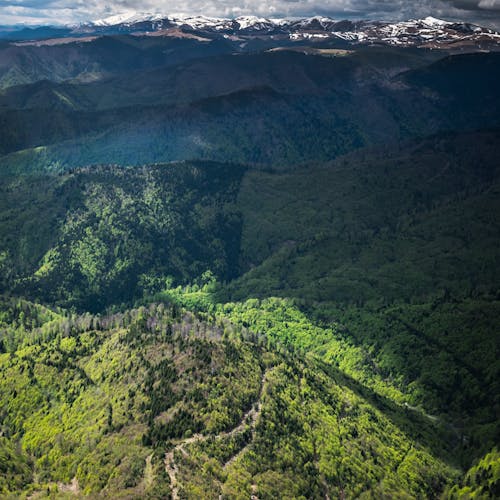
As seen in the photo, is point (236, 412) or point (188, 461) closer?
point (188, 461)

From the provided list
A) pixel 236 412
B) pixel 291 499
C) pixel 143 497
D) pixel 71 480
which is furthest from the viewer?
pixel 236 412

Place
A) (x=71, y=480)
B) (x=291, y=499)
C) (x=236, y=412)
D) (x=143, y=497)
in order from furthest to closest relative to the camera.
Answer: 1. (x=236, y=412)
2. (x=71, y=480)
3. (x=291, y=499)
4. (x=143, y=497)

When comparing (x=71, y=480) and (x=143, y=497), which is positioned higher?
(x=143, y=497)

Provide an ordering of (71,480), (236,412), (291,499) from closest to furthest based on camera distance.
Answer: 1. (291,499)
2. (71,480)
3. (236,412)

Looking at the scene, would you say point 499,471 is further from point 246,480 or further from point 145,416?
point 145,416

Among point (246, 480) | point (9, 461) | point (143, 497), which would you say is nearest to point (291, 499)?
point (246, 480)

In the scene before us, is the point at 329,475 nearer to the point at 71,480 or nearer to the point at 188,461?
the point at 188,461

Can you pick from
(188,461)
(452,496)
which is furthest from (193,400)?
(452,496)

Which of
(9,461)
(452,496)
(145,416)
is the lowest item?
(452,496)

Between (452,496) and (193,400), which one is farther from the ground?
(193,400)
